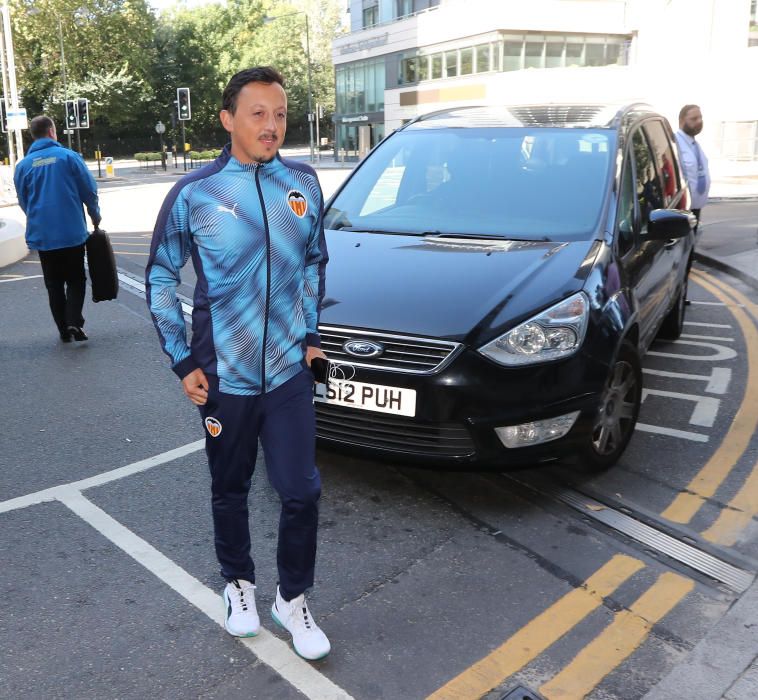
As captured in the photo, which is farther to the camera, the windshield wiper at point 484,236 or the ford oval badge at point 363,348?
the windshield wiper at point 484,236

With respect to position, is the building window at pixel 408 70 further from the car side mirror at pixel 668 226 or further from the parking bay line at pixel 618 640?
the parking bay line at pixel 618 640

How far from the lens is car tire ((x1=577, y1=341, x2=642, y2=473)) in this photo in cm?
410

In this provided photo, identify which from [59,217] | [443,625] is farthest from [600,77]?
[443,625]

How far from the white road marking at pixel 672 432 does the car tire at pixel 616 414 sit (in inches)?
23.3

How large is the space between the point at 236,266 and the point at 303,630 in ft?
4.06

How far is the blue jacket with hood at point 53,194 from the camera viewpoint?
6812mm

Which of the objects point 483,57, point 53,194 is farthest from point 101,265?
point 483,57

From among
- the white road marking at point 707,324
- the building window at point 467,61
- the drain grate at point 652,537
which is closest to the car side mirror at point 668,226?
the drain grate at point 652,537

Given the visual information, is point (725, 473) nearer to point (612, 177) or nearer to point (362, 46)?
point (612, 177)

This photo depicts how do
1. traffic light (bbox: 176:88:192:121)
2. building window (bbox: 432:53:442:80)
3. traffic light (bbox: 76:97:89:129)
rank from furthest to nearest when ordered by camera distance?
building window (bbox: 432:53:442:80)
traffic light (bbox: 176:88:192:121)
traffic light (bbox: 76:97:89:129)

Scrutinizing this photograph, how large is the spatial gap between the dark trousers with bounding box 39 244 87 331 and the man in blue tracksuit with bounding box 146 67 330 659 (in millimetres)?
4732

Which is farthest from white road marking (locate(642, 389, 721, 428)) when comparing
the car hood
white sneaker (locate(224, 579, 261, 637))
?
white sneaker (locate(224, 579, 261, 637))

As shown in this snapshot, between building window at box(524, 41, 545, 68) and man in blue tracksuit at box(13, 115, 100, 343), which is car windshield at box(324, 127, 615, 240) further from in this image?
building window at box(524, 41, 545, 68)

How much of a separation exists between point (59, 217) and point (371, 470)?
3.89 metres
